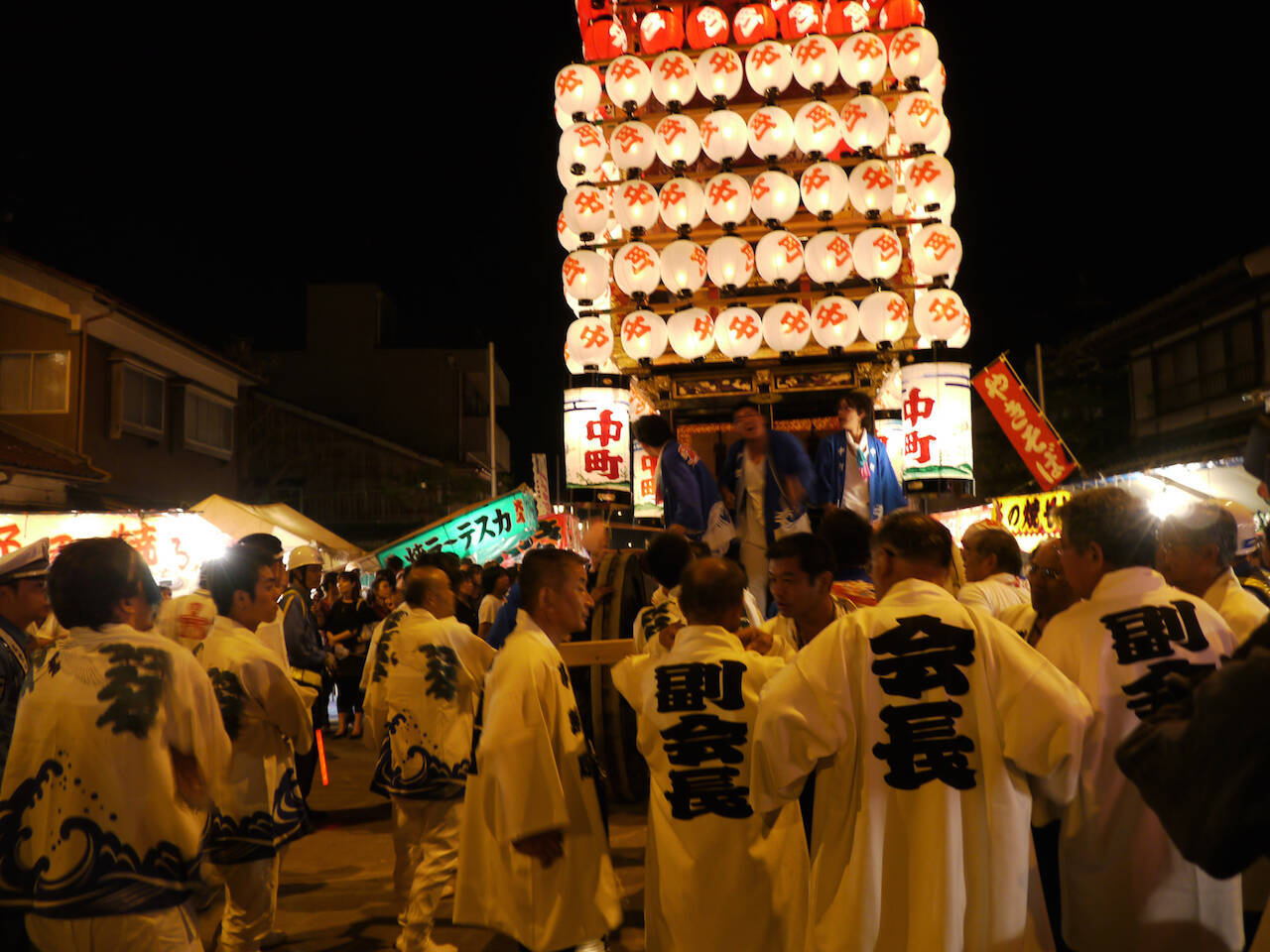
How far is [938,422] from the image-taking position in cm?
1042

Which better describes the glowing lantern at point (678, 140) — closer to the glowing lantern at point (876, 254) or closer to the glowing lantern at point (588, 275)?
the glowing lantern at point (588, 275)

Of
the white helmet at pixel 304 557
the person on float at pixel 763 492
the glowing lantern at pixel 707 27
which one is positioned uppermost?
the glowing lantern at pixel 707 27

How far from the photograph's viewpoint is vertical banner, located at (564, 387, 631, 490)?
Answer: 11.5m

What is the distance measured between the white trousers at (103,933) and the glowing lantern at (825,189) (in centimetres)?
916

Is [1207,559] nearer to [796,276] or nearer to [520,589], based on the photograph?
[520,589]

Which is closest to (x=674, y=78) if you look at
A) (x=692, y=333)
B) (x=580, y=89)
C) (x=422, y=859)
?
(x=580, y=89)

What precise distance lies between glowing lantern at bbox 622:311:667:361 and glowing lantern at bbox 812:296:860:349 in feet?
5.45

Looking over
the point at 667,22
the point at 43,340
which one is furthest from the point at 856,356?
the point at 43,340

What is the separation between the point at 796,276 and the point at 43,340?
48.0 feet

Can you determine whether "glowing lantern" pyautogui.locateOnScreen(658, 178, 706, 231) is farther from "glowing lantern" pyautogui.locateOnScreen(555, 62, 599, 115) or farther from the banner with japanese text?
the banner with japanese text

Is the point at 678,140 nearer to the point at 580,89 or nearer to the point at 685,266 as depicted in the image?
the point at 685,266

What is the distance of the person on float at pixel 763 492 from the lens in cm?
769

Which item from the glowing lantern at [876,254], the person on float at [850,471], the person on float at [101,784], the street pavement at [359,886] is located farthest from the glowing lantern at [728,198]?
the person on float at [101,784]

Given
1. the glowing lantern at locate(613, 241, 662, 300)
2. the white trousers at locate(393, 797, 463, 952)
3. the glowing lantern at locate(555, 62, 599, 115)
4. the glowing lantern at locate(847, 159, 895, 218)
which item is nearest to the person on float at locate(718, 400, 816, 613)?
the white trousers at locate(393, 797, 463, 952)
